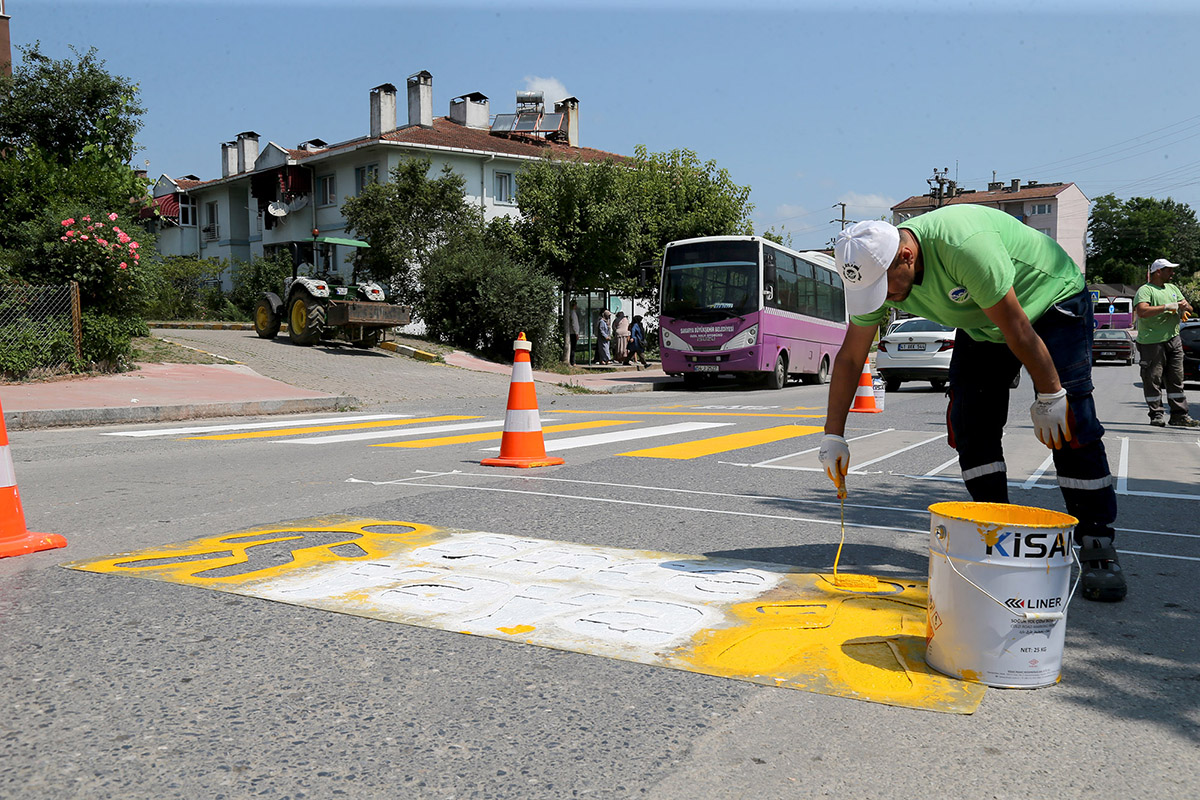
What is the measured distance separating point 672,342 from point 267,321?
→ 10173 millimetres

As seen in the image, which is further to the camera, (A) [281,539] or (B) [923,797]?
(A) [281,539]

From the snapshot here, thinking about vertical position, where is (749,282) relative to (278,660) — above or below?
above

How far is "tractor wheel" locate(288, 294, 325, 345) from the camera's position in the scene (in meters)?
22.3

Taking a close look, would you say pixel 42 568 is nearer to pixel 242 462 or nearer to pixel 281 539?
pixel 281 539

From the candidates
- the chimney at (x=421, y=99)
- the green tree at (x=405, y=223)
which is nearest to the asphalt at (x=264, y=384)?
the green tree at (x=405, y=223)

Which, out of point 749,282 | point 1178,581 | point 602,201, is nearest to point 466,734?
point 1178,581

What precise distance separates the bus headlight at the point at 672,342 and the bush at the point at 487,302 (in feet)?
14.6

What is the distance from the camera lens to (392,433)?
1050 cm

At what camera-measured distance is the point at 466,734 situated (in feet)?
8.21

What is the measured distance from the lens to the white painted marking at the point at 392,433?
9.55m

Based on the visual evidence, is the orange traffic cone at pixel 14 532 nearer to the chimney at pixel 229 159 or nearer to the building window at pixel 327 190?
the building window at pixel 327 190

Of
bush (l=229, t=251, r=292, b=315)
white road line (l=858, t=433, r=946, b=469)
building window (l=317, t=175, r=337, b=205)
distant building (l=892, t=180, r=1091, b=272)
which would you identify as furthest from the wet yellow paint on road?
distant building (l=892, t=180, r=1091, b=272)

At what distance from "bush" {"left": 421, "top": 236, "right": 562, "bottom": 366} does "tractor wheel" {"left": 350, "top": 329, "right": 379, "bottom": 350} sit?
10.9 ft

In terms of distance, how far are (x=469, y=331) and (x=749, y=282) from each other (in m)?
8.43
